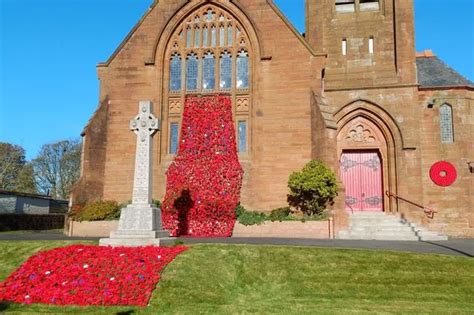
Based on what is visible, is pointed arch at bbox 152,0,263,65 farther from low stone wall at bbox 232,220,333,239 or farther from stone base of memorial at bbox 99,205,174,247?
stone base of memorial at bbox 99,205,174,247

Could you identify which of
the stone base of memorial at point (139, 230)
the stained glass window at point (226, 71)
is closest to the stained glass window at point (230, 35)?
the stained glass window at point (226, 71)

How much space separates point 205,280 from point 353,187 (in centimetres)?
1559

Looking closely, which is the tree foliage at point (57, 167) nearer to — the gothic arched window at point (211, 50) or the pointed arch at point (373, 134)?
the gothic arched window at point (211, 50)

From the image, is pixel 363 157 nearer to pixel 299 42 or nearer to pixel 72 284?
pixel 299 42

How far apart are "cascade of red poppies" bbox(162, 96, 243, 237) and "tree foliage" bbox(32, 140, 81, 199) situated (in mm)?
40875

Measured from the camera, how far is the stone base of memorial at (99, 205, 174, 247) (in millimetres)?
13751

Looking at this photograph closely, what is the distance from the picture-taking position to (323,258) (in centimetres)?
1242

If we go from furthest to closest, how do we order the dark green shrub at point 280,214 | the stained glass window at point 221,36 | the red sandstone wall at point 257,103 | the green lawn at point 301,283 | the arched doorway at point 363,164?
the stained glass window at point 221,36 < the arched doorway at point 363,164 < the red sandstone wall at point 257,103 < the dark green shrub at point 280,214 < the green lawn at point 301,283

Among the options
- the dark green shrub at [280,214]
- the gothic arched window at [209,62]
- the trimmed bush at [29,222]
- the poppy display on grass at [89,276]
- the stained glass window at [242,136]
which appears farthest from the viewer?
the trimmed bush at [29,222]

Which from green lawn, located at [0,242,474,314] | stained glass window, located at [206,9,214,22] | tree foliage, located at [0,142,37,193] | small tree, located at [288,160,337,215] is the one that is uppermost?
stained glass window, located at [206,9,214,22]

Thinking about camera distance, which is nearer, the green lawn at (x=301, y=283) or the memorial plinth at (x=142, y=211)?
the green lawn at (x=301, y=283)

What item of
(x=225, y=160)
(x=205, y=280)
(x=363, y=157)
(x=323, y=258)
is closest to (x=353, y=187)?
(x=363, y=157)

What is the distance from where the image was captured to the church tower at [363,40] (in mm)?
24344

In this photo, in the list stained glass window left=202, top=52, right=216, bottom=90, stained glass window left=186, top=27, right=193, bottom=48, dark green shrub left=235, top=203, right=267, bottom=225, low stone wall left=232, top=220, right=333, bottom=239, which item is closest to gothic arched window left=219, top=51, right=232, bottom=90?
stained glass window left=202, top=52, right=216, bottom=90
